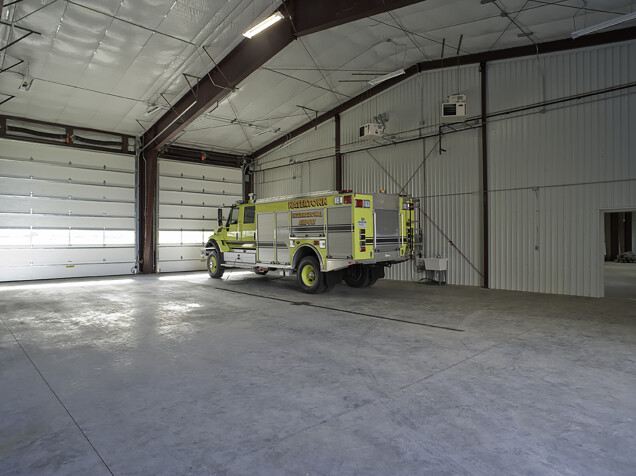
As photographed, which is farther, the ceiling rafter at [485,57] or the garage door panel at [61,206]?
the garage door panel at [61,206]

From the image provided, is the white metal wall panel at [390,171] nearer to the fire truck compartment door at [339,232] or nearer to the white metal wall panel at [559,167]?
the white metal wall panel at [559,167]

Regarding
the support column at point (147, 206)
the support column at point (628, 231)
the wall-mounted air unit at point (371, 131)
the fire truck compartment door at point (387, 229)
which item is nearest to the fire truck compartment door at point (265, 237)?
the fire truck compartment door at point (387, 229)

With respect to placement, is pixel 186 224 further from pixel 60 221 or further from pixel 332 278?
pixel 332 278

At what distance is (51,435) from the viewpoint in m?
3.07

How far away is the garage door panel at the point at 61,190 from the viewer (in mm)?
14056

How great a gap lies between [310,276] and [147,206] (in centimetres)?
945

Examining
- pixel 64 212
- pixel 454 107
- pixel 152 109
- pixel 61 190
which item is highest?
pixel 152 109

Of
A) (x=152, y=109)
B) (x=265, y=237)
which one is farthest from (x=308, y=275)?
(x=152, y=109)

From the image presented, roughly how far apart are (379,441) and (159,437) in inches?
66.9

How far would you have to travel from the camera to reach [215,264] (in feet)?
48.4

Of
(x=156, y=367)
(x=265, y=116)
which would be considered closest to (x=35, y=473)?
(x=156, y=367)

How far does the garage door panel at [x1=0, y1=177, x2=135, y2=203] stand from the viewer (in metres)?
14.1

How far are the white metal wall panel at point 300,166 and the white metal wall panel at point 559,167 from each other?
6.77 m

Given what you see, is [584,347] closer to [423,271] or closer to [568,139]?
[568,139]
